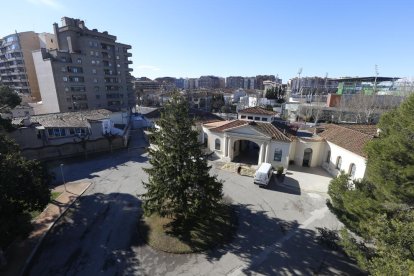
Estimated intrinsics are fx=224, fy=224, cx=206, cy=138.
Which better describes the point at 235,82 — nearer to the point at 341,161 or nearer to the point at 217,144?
the point at 217,144

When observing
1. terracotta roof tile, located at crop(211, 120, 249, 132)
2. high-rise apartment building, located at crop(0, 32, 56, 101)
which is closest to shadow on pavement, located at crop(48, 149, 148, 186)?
terracotta roof tile, located at crop(211, 120, 249, 132)

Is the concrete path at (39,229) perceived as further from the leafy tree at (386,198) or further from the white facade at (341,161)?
the white facade at (341,161)

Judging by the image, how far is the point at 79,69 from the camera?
193 feet

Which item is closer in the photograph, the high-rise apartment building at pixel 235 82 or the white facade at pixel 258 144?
the white facade at pixel 258 144

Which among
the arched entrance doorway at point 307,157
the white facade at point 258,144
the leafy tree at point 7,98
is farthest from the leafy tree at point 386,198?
the leafy tree at point 7,98

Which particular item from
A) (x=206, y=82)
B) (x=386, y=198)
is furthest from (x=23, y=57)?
(x=206, y=82)

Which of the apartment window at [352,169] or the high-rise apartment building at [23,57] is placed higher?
the high-rise apartment building at [23,57]

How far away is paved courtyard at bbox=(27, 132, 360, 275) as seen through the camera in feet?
50.0

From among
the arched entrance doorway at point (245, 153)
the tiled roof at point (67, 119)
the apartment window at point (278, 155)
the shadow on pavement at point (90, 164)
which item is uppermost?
the tiled roof at point (67, 119)

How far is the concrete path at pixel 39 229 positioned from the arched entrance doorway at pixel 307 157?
29.0 meters

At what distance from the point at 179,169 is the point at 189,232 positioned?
5.47m

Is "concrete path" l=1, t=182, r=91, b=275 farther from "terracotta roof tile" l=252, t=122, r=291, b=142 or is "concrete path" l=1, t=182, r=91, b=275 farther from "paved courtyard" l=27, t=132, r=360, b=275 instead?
"terracotta roof tile" l=252, t=122, r=291, b=142

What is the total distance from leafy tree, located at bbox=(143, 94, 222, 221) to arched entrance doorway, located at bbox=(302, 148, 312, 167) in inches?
759

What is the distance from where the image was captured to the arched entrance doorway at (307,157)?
31938 millimetres
